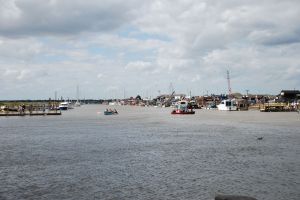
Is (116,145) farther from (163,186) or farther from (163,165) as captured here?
(163,186)

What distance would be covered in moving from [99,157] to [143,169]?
1226cm

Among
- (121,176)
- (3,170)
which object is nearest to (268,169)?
(121,176)

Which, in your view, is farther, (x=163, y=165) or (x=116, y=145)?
(x=116, y=145)

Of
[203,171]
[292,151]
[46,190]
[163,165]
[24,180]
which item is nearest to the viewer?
[46,190]

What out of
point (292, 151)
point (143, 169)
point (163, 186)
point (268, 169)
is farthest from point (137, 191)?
point (292, 151)

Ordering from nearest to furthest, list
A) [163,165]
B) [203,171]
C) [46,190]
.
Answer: [46,190] < [203,171] < [163,165]

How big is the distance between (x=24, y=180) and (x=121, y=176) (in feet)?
33.0

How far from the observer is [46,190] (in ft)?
136

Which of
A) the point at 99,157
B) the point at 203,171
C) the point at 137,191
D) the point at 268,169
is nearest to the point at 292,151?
the point at 268,169

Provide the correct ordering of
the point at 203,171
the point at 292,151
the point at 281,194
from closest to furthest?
the point at 281,194 < the point at 203,171 < the point at 292,151

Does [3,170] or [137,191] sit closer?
[137,191]

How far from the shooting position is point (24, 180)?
4625 cm

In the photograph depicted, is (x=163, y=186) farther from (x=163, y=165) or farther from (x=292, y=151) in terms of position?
(x=292, y=151)

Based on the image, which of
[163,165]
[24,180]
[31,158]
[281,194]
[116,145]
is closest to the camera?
[281,194]
